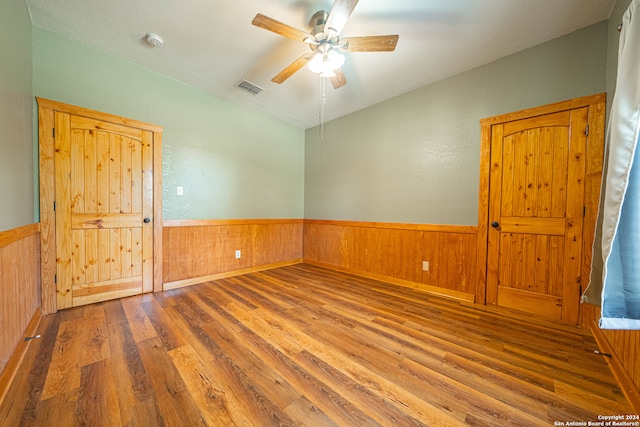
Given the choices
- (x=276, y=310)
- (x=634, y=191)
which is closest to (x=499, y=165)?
(x=634, y=191)

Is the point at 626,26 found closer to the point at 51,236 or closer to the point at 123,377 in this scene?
the point at 123,377

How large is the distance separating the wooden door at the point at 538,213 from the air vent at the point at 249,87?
2831 mm

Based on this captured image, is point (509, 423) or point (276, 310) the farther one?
point (276, 310)

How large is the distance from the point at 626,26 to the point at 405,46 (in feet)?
4.58

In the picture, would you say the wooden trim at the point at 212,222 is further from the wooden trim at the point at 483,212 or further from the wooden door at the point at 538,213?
the wooden door at the point at 538,213

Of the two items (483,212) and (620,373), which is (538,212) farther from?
(620,373)

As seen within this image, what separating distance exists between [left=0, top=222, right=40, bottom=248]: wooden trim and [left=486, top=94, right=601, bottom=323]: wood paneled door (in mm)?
3770

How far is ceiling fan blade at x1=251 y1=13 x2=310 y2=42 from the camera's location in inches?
60.2

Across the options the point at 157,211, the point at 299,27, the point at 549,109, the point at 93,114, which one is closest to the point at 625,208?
the point at 549,109

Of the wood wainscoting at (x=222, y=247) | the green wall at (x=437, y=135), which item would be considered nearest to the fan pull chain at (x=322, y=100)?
the green wall at (x=437, y=135)

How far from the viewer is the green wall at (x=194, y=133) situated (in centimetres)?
216

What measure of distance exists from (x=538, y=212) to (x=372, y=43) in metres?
2.18

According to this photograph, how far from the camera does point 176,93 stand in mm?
2809

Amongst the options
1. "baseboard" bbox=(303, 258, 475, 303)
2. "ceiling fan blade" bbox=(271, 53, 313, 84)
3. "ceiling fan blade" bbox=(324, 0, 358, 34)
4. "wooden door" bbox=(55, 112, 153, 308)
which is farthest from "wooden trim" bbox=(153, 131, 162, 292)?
"baseboard" bbox=(303, 258, 475, 303)
